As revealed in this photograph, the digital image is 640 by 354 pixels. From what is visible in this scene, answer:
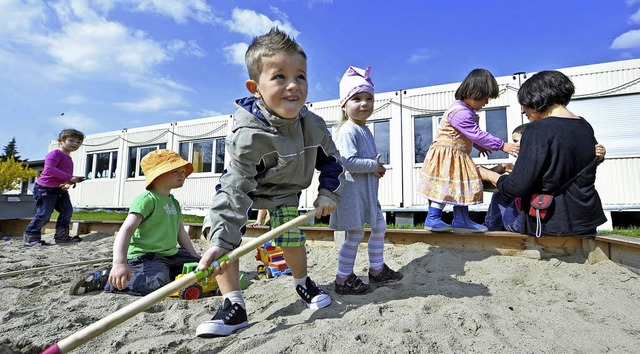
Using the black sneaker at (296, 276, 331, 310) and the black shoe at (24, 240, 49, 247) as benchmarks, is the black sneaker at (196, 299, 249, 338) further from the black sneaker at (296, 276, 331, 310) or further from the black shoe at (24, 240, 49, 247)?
the black shoe at (24, 240, 49, 247)

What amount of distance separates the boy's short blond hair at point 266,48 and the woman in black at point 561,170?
6.31 ft

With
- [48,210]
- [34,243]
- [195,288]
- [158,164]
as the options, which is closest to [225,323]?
[195,288]

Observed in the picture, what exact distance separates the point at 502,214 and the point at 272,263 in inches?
90.6

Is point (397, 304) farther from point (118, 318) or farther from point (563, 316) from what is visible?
point (118, 318)

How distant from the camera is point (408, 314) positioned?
1.80m

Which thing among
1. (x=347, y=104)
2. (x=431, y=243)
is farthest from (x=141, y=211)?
(x=431, y=243)

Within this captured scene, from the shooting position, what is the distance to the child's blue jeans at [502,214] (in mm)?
3365

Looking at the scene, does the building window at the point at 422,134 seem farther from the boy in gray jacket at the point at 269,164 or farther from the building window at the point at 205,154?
the boy in gray jacket at the point at 269,164

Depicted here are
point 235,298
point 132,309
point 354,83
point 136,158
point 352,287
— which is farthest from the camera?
point 136,158

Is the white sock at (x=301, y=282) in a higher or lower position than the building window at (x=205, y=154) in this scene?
lower

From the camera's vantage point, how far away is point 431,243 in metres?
3.58

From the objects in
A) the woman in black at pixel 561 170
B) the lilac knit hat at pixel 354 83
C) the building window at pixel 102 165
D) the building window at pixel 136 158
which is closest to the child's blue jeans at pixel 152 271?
the lilac knit hat at pixel 354 83

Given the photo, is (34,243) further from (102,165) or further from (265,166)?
(102,165)

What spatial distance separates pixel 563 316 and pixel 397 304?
827mm
